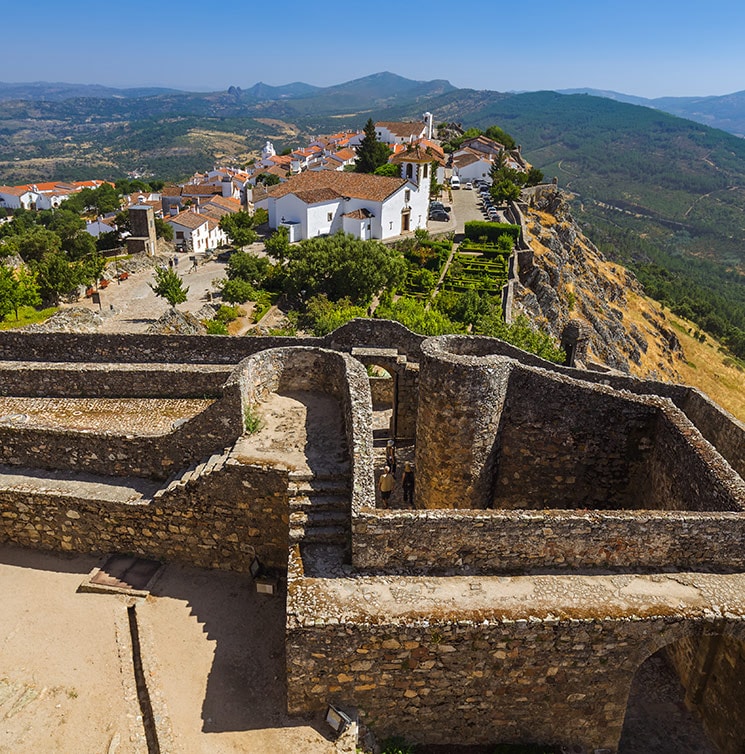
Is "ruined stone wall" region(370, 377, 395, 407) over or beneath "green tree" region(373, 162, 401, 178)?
beneath

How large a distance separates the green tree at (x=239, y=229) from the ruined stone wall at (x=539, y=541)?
144ft

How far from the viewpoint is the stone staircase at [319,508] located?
10117 mm

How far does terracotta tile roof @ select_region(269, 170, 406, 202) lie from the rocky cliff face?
14.3 meters

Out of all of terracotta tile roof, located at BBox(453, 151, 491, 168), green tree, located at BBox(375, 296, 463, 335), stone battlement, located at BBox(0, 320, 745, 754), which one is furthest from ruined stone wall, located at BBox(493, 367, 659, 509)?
terracotta tile roof, located at BBox(453, 151, 491, 168)

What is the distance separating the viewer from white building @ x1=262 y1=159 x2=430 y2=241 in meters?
53.8

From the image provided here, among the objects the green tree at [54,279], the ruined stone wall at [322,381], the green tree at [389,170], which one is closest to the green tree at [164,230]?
the green tree at [389,170]

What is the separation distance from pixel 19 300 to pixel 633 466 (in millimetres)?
27059

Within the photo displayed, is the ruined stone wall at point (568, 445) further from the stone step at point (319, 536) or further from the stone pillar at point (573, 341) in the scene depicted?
the stone pillar at point (573, 341)

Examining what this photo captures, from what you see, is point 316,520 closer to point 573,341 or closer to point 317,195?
point 573,341

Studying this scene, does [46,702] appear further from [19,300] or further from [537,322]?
[537,322]

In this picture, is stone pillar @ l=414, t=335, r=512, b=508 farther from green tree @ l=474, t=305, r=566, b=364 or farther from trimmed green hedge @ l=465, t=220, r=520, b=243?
trimmed green hedge @ l=465, t=220, r=520, b=243

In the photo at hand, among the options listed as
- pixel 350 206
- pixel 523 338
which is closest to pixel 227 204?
pixel 350 206

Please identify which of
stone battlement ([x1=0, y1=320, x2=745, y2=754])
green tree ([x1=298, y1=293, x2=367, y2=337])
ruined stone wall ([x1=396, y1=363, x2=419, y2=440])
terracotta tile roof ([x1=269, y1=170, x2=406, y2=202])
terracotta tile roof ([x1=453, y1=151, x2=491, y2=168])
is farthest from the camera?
terracotta tile roof ([x1=453, y1=151, x2=491, y2=168])

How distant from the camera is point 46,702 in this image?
377 inches
